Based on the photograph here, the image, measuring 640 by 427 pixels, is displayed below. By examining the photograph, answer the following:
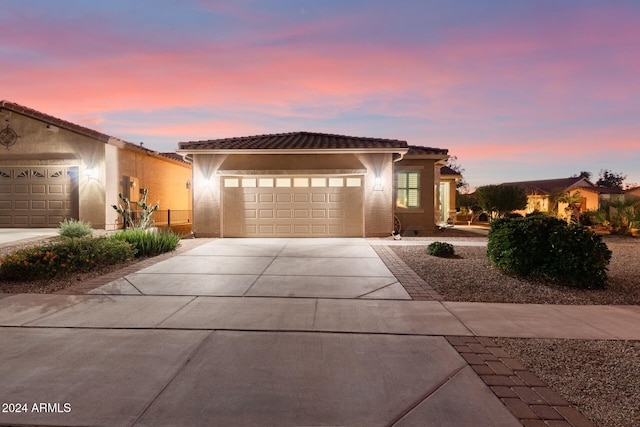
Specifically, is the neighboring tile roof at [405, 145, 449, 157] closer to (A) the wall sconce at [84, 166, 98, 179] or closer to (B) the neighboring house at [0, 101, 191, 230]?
(B) the neighboring house at [0, 101, 191, 230]

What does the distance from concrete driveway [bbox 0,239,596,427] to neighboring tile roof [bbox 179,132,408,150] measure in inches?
349

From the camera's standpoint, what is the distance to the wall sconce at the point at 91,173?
15.5m

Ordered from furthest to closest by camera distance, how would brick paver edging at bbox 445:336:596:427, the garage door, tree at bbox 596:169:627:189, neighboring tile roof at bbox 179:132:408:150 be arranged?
tree at bbox 596:169:627:189 → the garage door → neighboring tile roof at bbox 179:132:408:150 → brick paver edging at bbox 445:336:596:427

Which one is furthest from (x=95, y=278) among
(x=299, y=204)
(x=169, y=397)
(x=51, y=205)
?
(x=51, y=205)

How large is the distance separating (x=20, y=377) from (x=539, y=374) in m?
4.53

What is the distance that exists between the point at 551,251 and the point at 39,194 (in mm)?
18248

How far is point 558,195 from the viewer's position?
24312 mm

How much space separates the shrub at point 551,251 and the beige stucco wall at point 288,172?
703 cm

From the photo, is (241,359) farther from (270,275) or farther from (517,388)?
(270,275)

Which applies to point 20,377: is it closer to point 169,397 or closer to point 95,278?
point 169,397

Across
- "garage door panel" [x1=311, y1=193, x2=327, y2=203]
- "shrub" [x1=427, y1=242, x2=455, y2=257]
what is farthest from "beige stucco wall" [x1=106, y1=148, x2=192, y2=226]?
"shrub" [x1=427, y1=242, x2=455, y2=257]

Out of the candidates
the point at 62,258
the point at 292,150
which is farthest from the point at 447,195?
the point at 62,258

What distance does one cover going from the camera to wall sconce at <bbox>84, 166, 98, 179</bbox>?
15.5 meters

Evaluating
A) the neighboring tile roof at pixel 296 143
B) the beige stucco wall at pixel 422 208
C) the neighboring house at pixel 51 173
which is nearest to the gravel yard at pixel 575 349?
the neighboring tile roof at pixel 296 143
